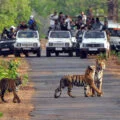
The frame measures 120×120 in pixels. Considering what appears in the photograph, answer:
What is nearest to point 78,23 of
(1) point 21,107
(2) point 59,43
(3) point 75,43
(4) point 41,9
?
(3) point 75,43

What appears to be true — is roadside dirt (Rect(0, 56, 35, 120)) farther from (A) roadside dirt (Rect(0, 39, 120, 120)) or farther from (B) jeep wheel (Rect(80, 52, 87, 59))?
(B) jeep wheel (Rect(80, 52, 87, 59))

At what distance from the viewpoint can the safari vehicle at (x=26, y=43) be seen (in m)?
52.7

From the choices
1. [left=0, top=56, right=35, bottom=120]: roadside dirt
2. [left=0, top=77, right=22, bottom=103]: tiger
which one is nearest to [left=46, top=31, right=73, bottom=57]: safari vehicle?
[left=0, top=56, right=35, bottom=120]: roadside dirt

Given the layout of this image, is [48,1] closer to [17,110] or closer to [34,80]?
[34,80]

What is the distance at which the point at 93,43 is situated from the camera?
5075 centimetres

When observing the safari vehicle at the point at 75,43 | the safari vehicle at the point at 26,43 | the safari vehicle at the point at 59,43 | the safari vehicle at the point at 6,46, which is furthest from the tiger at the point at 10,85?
the safari vehicle at the point at 6,46

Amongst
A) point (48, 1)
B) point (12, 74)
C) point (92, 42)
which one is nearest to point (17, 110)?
point (12, 74)

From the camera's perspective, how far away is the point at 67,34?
176 ft

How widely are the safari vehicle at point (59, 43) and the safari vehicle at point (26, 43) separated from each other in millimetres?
739

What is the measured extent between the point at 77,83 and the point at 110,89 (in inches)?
143

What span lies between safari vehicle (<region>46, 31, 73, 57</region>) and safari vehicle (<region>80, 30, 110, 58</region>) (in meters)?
1.87

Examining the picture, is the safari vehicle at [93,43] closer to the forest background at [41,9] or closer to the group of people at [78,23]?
the group of people at [78,23]

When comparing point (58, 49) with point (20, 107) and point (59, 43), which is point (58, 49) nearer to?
point (59, 43)

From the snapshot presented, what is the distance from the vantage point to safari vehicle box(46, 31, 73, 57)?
53000 millimetres
